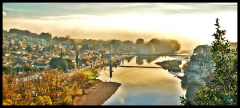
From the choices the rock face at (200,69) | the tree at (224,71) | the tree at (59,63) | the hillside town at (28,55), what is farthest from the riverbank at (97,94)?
the tree at (224,71)

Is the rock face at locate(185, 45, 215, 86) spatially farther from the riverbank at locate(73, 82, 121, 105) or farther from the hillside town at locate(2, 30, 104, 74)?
the hillside town at locate(2, 30, 104, 74)

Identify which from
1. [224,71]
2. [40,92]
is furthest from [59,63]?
[224,71]

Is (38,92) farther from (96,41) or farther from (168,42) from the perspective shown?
(96,41)

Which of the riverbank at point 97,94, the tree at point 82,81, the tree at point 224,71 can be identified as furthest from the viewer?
the tree at point 82,81

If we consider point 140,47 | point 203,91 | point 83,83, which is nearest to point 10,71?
point 83,83

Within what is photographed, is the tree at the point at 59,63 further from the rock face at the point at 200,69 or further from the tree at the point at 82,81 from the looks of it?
the rock face at the point at 200,69

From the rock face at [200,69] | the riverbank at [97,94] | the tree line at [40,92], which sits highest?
the rock face at [200,69]

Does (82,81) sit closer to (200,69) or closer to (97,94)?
(97,94)

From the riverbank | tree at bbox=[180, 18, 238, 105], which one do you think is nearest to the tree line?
the riverbank
